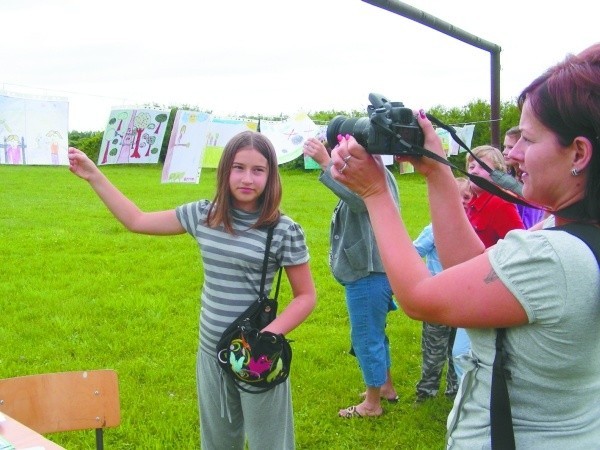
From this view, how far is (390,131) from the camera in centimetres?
124

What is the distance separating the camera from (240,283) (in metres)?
2.33

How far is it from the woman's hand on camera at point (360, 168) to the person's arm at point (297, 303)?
108cm

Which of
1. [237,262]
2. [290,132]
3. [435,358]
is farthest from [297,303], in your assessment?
[290,132]

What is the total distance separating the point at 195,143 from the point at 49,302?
7.30ft

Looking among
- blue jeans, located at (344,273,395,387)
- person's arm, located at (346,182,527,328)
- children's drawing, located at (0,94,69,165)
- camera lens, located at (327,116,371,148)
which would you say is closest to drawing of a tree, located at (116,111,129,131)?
children's drawing, located at (0,94,69,165)

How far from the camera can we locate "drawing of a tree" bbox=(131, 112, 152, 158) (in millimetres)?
4303

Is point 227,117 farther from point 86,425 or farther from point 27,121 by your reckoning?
point 86,425

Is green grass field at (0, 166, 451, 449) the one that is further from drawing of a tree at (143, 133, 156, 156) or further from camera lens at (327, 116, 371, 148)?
camera lens at (327, 116, 371, 148)

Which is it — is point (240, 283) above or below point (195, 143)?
below

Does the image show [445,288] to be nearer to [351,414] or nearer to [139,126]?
[351,414]

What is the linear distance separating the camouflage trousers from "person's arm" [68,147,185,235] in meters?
1.90

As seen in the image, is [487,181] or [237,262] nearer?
[487,181]

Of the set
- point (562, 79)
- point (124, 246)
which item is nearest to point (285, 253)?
point (562, 79)

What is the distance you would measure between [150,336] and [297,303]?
279 centimetres
